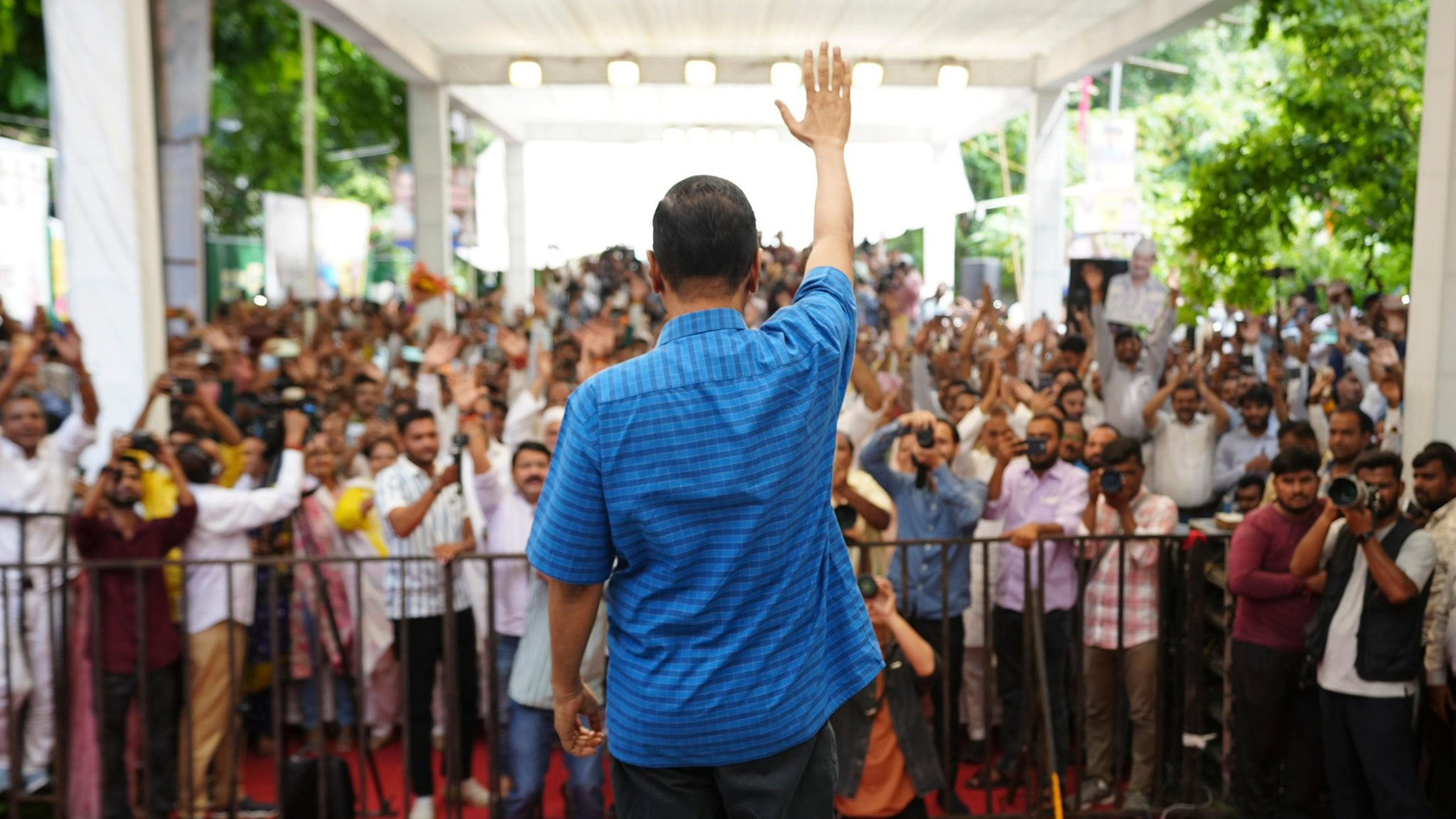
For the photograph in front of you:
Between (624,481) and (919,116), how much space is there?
2204cm

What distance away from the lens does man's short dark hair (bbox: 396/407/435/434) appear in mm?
6023

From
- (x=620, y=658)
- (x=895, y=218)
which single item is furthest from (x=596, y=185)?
(x=620, y=658)

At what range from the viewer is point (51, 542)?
584 centimetres

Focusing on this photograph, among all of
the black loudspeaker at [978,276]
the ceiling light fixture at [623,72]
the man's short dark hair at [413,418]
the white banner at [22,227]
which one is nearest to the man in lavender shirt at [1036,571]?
the man's short dark hair at [413,418]

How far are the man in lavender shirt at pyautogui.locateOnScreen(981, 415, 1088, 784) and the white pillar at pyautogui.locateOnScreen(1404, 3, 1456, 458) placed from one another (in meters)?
1.76

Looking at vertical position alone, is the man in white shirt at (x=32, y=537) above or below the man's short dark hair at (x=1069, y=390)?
below

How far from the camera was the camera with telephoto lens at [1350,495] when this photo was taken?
4430 mm

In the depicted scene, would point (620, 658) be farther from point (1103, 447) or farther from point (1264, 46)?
point (1264, 46)

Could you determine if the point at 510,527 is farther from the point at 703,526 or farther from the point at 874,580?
the point at 703,526

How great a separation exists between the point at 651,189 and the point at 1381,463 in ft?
97.2

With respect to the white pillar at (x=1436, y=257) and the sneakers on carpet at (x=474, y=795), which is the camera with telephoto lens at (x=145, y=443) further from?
the white pillar at (x=1436, y=257)

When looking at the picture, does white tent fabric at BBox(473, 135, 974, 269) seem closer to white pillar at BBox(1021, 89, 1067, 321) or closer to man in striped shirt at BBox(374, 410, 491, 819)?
white pillar at BBox(1021, 89, 1067, 321)

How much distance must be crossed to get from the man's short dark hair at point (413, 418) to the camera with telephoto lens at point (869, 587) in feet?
8.57

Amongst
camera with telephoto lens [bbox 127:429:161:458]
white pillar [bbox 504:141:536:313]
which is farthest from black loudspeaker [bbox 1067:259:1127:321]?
white pillar [bbox 504:141:536:313]
